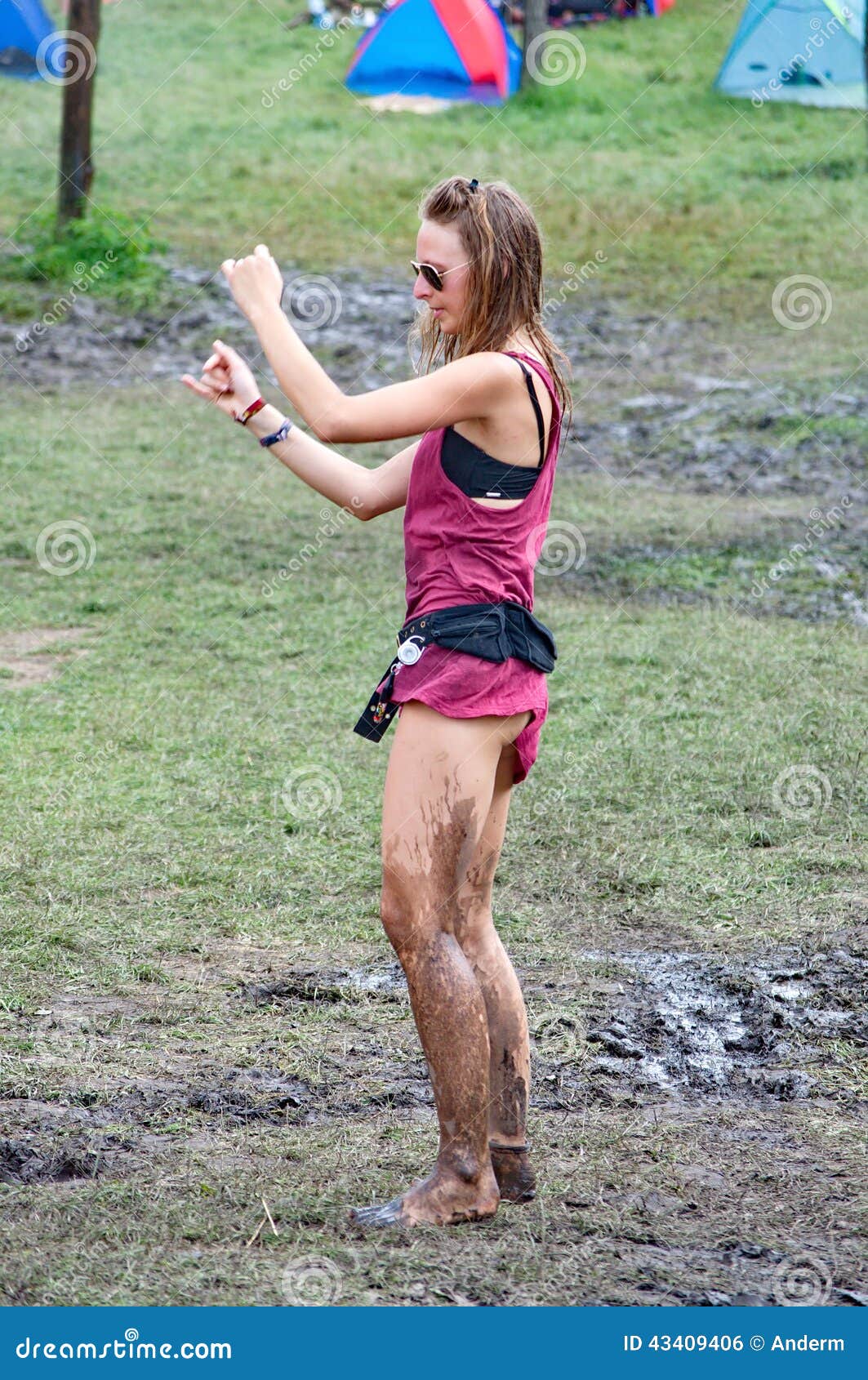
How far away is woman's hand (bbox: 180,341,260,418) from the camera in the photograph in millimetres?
2678

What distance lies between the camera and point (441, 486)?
2.68 meters

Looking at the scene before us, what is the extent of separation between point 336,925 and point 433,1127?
3.81 ft

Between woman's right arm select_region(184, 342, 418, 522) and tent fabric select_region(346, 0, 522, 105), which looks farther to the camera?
tent fabric select_region(346, 0, 522, 105)

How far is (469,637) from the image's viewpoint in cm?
266

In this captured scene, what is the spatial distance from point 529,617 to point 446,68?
1599 centimetres

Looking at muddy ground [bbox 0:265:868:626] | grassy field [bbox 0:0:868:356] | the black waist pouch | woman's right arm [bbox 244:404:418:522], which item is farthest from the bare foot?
grassy field [bbox 0:0:868:356]

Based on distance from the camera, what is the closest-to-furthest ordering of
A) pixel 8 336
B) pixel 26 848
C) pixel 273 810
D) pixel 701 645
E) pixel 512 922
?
pixel 512 922 < pixel 26 848 < pixel 273 810 < pixel 701 645 < pixel 8 336

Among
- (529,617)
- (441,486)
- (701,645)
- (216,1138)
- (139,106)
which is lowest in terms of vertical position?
(216,1138)

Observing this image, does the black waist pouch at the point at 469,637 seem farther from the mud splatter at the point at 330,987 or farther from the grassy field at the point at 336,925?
the mud splatter at the point at 330,987

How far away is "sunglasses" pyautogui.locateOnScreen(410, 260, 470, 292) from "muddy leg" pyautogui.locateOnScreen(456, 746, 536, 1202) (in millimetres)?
816

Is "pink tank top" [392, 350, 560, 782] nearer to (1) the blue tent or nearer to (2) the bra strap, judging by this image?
(2) the bra strap

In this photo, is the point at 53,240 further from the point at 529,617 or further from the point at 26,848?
the point at 529,617

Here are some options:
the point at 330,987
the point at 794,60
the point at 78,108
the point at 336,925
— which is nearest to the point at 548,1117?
the point at 330,987

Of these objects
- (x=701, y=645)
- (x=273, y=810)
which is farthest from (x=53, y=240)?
(x=273, y=810)
